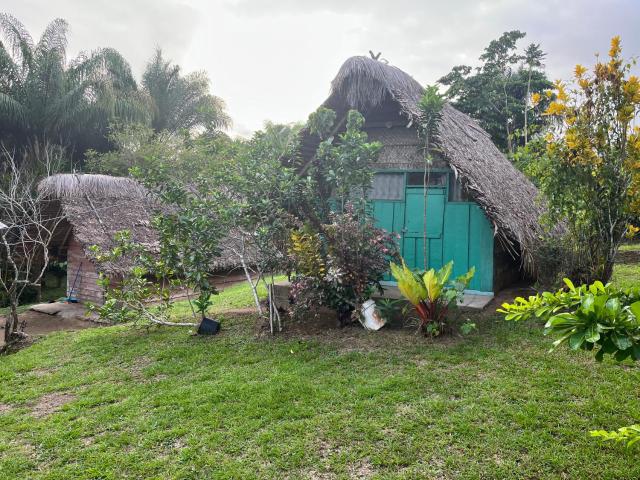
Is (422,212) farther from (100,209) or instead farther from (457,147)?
(100,209)

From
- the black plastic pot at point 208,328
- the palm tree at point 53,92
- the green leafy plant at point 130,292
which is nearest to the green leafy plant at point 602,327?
the black plastic pot at point 208,328

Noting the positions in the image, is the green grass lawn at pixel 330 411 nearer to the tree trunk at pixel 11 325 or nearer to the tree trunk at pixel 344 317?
the tree trunk at pixel 344 317

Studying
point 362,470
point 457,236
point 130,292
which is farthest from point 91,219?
point 362,470

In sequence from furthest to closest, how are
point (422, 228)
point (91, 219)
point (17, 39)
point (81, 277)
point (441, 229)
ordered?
point (17, 39)
point (81, 277)
point (91, 219)
point (422, 228)
point (441, 229)

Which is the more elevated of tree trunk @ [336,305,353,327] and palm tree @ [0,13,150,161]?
palm tree @ [0,13,150,161]

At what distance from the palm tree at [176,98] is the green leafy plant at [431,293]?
1590cm

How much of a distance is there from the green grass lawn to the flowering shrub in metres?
0.53

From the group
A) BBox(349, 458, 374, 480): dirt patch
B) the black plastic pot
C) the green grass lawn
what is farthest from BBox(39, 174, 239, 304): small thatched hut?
BBox(349, 458, 374, 480): dirt patch

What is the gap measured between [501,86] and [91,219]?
54.6ft

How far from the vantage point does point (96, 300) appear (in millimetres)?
10383

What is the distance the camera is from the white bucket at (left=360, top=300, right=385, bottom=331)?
5332 millimetres

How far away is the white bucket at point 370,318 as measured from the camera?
5.33 meters

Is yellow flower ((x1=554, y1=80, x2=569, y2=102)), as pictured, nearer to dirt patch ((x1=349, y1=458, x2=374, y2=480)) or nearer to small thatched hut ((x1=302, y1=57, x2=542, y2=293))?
small thatched hut ((x1=302, y1=57, x2=542, y2=293))

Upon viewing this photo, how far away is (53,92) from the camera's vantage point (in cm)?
1466
